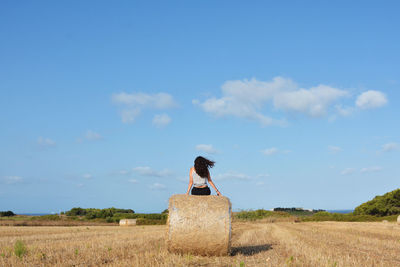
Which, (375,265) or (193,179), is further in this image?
(193,179)

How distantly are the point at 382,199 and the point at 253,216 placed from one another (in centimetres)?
1699

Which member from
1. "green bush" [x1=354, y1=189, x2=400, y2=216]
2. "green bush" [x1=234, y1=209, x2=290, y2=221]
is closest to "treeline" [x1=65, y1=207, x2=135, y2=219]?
"green bush" [x1=234, y1=209, x2=290, y2=221]

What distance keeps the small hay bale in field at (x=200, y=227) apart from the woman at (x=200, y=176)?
85cm

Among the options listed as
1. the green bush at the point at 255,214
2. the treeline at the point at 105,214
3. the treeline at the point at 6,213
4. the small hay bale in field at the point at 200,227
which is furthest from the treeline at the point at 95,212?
the small hay bale in field at the point at 200,227

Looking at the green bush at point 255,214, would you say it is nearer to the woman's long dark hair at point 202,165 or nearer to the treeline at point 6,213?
the woman's long dark hair at point 202,165

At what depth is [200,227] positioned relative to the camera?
27.8ft

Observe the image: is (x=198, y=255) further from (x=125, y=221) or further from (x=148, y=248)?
(x=125, y=221)

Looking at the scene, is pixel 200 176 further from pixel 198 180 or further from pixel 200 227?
pixel 200 227

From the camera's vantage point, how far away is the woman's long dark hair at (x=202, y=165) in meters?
9.32

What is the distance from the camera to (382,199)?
4344cm

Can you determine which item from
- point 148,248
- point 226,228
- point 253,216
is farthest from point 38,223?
point 226,228

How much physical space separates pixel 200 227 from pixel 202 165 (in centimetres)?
154

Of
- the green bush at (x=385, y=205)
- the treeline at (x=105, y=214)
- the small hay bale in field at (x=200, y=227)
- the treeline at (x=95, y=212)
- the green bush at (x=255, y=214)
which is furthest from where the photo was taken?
the treeline at (x=95, y=212)

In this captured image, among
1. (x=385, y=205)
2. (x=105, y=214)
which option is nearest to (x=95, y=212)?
(x=105, y=214)
